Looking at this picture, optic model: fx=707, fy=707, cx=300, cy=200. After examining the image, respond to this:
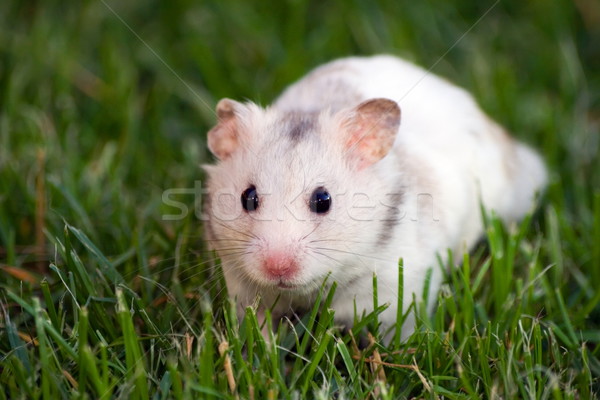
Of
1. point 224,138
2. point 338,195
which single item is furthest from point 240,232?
point 224,138

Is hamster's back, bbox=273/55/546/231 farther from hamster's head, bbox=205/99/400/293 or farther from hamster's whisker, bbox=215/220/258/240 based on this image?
hamster's whisker, bbox=215/220/258/240

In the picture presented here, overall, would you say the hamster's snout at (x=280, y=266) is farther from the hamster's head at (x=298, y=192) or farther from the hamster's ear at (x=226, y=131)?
the hamster's ear at (x=226, y=131)

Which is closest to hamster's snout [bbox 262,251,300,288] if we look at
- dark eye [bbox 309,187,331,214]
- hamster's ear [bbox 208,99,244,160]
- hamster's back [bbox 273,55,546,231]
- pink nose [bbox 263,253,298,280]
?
pink nose [bbox 263,253,298,280]

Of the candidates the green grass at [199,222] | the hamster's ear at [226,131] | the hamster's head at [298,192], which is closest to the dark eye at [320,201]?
the hamster's head at [298,192]

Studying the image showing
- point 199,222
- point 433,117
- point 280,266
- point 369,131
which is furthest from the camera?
point 199,222

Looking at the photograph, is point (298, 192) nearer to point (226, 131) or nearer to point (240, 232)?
point (240, 232)

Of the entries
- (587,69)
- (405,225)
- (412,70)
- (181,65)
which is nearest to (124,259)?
(405,225)
